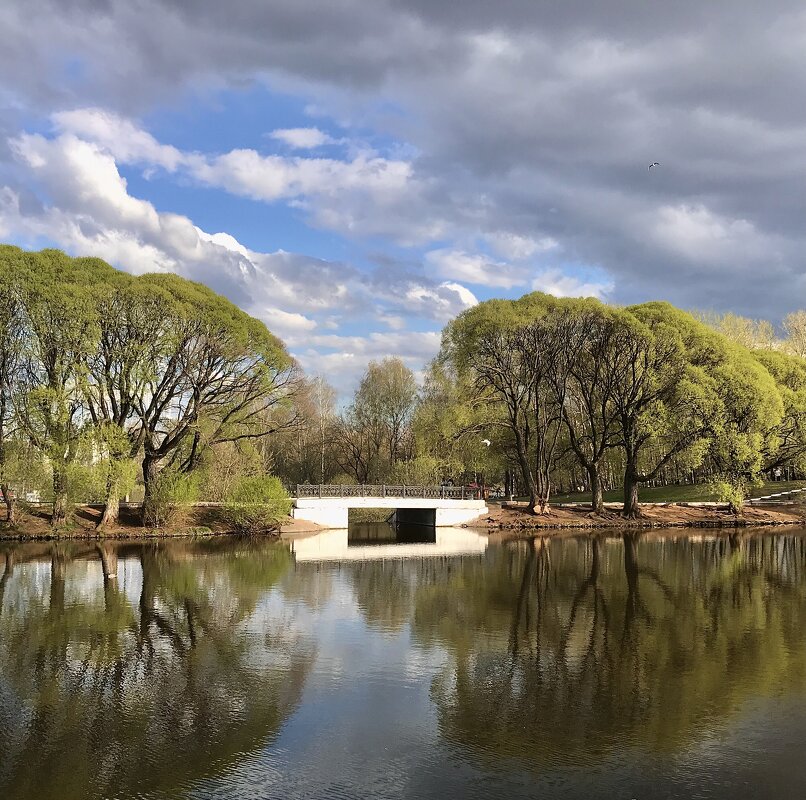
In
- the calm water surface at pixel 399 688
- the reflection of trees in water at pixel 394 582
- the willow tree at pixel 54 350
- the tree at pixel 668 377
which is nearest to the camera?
the calm water surface at pixel 399 688

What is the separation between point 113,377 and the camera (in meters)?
45.5

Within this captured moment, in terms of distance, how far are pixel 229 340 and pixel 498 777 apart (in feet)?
139

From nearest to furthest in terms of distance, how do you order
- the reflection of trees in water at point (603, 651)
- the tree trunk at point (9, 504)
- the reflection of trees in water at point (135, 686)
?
the reflection of trees in water at point (135, 686) < the reflection of trees in water at point (603, 651) < the tree trunk at point (9, 504)

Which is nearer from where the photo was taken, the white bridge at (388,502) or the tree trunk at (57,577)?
the tree trunk at (57,577)

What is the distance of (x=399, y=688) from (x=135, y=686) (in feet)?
16.8

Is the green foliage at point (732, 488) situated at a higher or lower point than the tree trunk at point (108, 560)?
higher

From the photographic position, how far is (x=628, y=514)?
6216 centimetres

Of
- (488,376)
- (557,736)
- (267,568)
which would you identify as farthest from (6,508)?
(557,736)

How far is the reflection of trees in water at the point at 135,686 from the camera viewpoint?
33.6 ft

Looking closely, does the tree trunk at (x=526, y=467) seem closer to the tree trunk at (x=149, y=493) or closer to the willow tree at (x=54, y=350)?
the tree trunk at (x=149, y=493)

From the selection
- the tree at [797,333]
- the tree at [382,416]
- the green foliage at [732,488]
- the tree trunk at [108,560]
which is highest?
the tree at [797,333]

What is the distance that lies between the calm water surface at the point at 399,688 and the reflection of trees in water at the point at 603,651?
0.07 metres

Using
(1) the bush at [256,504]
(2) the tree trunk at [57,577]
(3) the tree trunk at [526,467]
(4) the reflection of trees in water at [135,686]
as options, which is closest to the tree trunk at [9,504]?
(2) the tree trunk at [57,577]

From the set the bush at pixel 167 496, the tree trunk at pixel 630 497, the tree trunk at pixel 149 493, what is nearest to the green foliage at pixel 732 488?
the tree trunk at pixel 630 497
